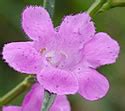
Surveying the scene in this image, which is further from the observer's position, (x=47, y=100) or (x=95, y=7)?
(x=95, y=7)

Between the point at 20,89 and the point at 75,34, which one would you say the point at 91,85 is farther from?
the point at 20,89

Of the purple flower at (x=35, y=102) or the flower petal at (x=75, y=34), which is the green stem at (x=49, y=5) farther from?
the purple flower at (x=35, y=102)

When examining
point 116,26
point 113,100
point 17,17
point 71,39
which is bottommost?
point 113,100

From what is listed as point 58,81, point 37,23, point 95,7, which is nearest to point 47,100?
point 58,81

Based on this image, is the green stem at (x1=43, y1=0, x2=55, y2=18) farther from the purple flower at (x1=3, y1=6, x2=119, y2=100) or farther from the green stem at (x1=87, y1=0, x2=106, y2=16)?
the green stem at (x1=87, y1=0, x2=106, y2=16)

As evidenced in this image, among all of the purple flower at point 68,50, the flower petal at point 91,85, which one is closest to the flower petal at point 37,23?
the purple flower at point 68,50

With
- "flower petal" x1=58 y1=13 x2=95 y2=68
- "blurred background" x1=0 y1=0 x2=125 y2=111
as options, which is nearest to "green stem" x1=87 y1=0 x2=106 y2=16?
"flower petal" x1=58 y1=13 x2=95 y2=68

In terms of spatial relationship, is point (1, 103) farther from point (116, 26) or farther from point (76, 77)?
point (116, 26)

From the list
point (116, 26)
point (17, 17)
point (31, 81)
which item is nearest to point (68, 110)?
point (31, 81)
